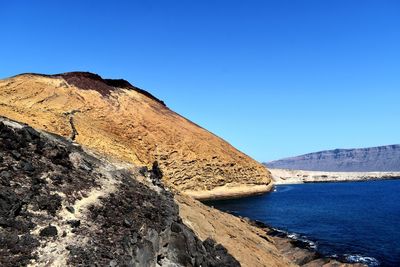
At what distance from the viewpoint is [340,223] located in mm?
57125

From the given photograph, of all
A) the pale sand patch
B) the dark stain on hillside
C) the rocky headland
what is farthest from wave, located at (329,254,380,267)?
the dark stain on hillside

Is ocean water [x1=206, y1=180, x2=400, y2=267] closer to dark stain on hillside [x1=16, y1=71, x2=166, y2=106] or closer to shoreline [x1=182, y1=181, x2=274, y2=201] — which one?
shoreline [x1=182, y1=181, x2=274, y2=201]

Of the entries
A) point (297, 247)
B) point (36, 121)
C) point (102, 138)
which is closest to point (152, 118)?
point (102, 138)

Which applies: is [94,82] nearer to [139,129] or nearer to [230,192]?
[139,129]

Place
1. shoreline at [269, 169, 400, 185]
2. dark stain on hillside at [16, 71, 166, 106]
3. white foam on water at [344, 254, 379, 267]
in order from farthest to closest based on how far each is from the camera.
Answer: shoreline at [269, 169, 400, 185]
dark stain on hillside at [16, 71, 166, 106]
white foam on water at [344, 254, 379, 267]

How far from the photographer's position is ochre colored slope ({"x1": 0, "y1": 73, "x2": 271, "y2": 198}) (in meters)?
68.1

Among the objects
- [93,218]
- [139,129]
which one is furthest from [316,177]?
[93,218]

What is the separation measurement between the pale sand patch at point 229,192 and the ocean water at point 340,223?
4.33 metres

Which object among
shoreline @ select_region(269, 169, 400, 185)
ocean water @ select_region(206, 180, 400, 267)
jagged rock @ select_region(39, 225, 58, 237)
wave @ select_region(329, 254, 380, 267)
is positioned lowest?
wave @ select_region(329, 254, 380, 267)

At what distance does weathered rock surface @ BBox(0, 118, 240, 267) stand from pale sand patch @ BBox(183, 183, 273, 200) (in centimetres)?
6050

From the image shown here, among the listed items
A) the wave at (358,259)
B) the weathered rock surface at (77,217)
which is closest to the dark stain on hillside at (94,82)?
the wave at (358,259)

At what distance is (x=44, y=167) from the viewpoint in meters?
19.7

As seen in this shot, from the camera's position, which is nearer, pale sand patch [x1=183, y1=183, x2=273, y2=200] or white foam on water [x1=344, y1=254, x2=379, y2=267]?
white foam on water [x1=344, y1=254, x2=379, y2=267]

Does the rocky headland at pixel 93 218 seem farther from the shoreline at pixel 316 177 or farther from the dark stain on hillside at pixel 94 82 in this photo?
the shoreline at pixel 316 177
